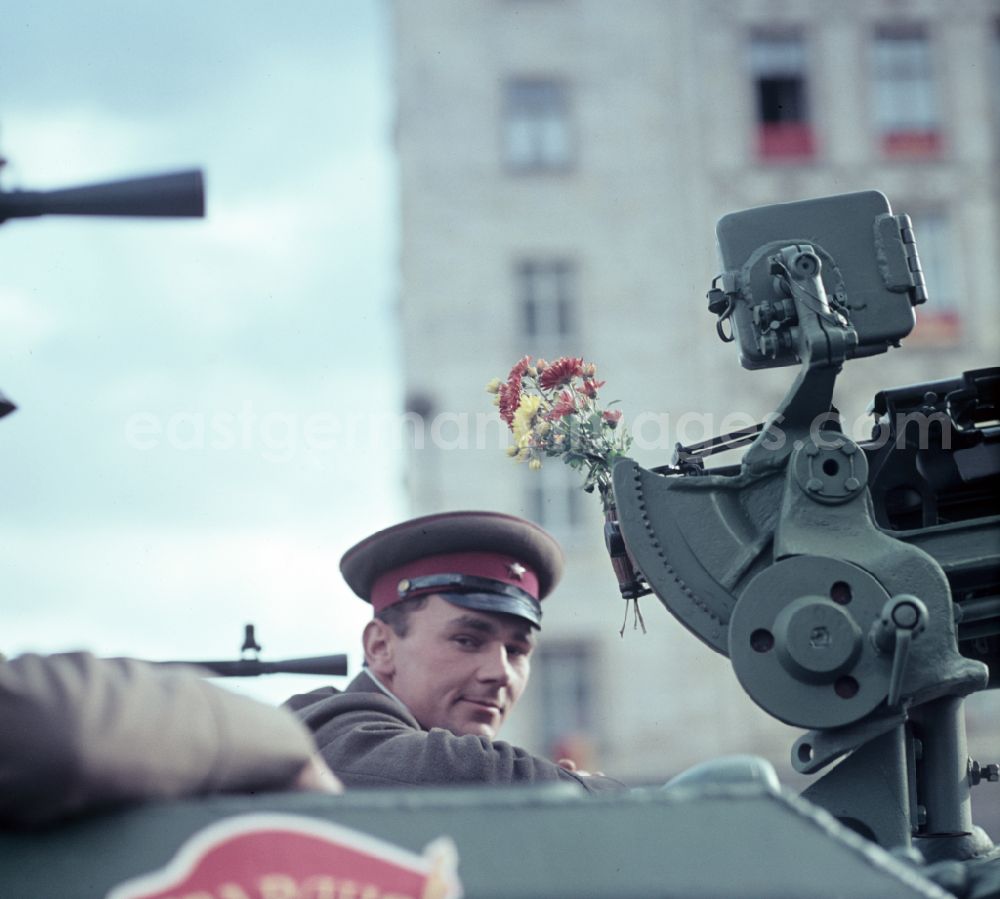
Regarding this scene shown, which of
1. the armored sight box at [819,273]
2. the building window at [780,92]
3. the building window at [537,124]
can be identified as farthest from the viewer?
the building window at [780,92]

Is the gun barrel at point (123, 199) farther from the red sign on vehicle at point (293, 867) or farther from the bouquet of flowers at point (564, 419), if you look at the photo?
the bouquet of flowers at point (564, 419)

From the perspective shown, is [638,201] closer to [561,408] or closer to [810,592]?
[561,408]

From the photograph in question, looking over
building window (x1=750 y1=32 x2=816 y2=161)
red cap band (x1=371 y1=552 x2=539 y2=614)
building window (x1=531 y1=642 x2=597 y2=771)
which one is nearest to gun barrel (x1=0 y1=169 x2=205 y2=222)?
red cap band (x1=371 y1=552 x2=539 y2=614)

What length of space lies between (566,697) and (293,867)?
15.1m

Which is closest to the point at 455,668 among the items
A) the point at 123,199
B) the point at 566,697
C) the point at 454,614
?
the point at 454,614

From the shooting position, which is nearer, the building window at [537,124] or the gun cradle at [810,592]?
the gun cradle at [810,592]

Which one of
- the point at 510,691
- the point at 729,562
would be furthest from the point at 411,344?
the point at 729,562

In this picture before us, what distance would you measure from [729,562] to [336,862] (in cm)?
124

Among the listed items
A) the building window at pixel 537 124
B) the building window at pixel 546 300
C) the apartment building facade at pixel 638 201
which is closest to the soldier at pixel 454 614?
the apartment building facade at pixel 638 201

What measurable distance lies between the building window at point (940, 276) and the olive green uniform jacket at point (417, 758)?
15502mm

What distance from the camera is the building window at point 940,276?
707 inches

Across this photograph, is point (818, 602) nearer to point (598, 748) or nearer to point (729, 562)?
point (729, 562)

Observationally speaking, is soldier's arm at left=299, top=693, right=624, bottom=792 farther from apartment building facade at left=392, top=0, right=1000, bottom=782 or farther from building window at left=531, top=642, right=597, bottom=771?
apartment building facade at left=392, top=0, right=1000, bottom=782

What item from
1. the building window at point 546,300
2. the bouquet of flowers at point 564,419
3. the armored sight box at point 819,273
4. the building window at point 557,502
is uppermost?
the building window at point 546,300
